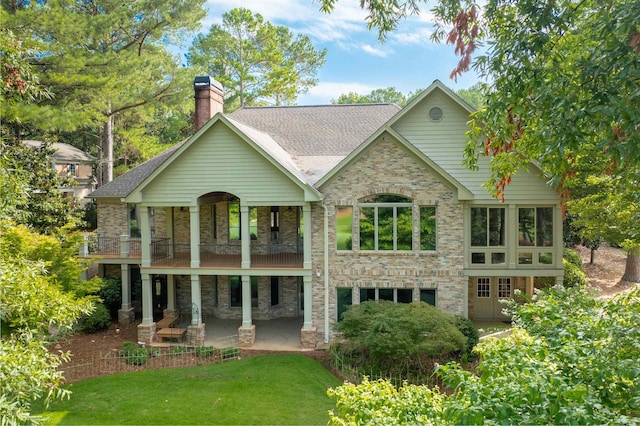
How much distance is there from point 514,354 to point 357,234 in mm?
10799

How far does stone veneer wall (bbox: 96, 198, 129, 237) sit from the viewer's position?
67.0ft

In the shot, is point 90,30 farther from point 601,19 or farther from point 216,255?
point 601,19

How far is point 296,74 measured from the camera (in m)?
40.3

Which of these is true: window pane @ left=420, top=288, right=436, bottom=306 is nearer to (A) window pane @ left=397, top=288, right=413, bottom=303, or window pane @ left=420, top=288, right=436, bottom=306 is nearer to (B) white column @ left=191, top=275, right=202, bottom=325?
(A) window pane @ left=397, top=288, right=413, bottom=303

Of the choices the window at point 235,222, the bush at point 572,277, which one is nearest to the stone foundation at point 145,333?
the window at point 235,222

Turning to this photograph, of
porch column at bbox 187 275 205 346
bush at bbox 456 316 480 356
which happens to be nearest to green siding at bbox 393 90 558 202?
bush at bbox 456 316 480 356

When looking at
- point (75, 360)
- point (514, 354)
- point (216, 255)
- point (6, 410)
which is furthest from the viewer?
point (216, 255)

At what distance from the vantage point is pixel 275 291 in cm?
1934

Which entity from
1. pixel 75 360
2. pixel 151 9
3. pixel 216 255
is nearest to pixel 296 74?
pixel 151 9

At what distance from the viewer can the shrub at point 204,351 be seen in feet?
48.2

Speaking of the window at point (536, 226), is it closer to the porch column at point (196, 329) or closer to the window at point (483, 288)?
the window at point (483, 288)

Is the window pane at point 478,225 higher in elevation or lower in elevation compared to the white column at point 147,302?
higher

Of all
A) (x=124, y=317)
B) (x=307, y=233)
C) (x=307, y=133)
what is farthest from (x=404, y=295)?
(x=124, y=317)

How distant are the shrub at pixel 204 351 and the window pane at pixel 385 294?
6.31 m
